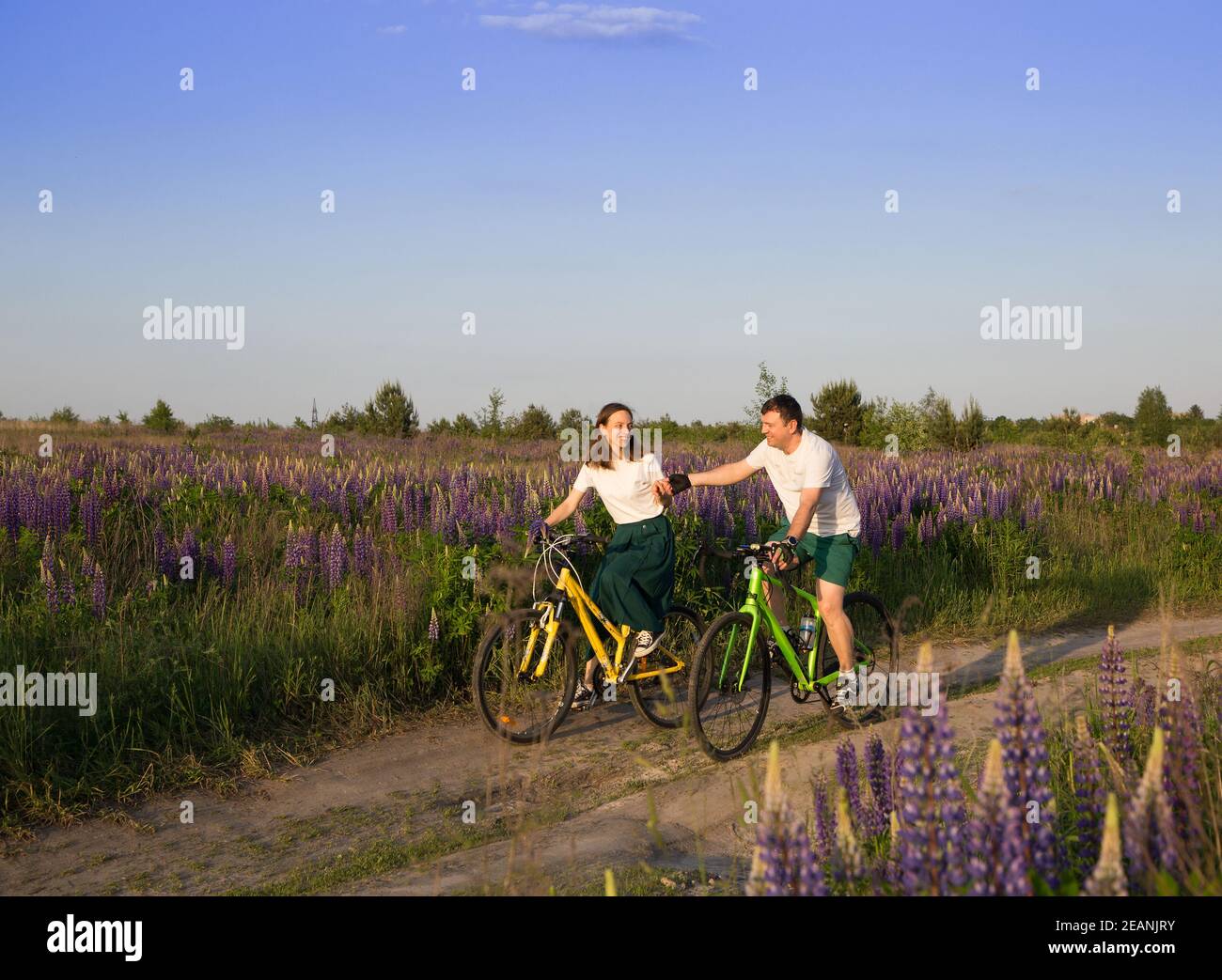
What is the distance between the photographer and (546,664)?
7.00 meters

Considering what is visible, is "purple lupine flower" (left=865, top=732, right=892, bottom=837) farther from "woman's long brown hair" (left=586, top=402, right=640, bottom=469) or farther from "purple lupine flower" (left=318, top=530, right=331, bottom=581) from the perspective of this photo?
"purple lupine flower" (left=318, top=530, right=331, bottom=581)

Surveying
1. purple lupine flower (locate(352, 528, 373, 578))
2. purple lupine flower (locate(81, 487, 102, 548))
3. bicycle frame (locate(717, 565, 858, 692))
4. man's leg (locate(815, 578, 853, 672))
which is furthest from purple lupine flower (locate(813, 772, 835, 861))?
purple lupine flower (locate(81, 487, 102, 548))

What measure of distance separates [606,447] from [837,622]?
206 centimetres

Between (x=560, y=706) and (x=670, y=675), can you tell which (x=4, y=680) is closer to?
(x=560, y=706)

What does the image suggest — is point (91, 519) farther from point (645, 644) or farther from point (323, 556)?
point (645, 644)

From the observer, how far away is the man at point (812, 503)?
6.92m

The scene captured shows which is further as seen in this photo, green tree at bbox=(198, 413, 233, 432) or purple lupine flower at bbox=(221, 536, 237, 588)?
green tree at bbox=(198, 413, 233, 432)

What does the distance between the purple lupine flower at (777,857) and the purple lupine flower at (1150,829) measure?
3.07ft

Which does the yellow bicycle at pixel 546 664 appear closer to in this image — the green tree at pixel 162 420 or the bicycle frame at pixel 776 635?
the bicycle frame at pixel 776 635

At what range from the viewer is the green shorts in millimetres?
7168

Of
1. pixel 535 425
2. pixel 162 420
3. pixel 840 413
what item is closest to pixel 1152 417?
pixel 840 413

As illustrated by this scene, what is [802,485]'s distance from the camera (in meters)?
7.14

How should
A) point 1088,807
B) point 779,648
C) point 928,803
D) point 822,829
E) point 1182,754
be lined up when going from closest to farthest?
1. point 928,803
2. point 822,829
3. point 1088,807
4. point 1182,754
5. point 779,648

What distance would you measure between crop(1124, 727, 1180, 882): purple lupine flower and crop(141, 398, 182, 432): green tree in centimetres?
3516
